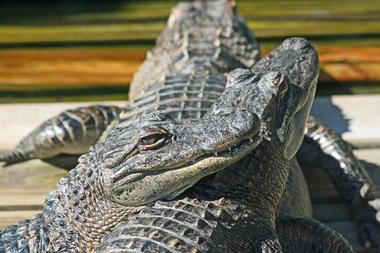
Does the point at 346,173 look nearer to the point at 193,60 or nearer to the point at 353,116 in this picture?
the point at 353,116

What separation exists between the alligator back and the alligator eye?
660 mm

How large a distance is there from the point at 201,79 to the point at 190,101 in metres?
0.26

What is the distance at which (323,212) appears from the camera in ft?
9.85

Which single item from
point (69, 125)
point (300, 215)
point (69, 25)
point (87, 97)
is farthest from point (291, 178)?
point (69, 25)

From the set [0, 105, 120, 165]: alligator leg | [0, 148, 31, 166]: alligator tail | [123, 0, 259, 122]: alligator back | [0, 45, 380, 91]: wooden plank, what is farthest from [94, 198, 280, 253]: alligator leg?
[0, 45, 380, 91]: wooden plank

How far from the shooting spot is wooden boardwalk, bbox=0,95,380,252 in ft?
9.83

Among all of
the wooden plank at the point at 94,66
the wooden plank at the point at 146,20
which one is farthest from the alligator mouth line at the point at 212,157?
the wooden plank at the point at 146,20

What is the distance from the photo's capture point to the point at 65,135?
3.25 m

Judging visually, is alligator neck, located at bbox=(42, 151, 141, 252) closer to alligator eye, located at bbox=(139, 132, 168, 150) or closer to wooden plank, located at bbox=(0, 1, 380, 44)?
alligator eye, located at bbox=(139, 132, 168, 150)

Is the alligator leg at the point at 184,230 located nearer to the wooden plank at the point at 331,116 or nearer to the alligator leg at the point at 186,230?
the alligator leg at the point at 186,230

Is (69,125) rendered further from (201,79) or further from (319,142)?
(319,142)

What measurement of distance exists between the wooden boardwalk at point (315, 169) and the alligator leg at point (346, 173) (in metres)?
0.06

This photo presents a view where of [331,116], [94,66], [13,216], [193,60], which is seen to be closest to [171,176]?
[13,216]

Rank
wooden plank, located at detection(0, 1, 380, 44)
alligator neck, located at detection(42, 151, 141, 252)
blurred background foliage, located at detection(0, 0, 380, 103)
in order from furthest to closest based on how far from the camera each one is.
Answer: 1. wooden plank, located at detection(0, 1, 380, 44)
2. blurred background foliage, located at detection(0, 0, 380, 103)
3. alligator neck, located at detection(42, 151, 141, 252)
